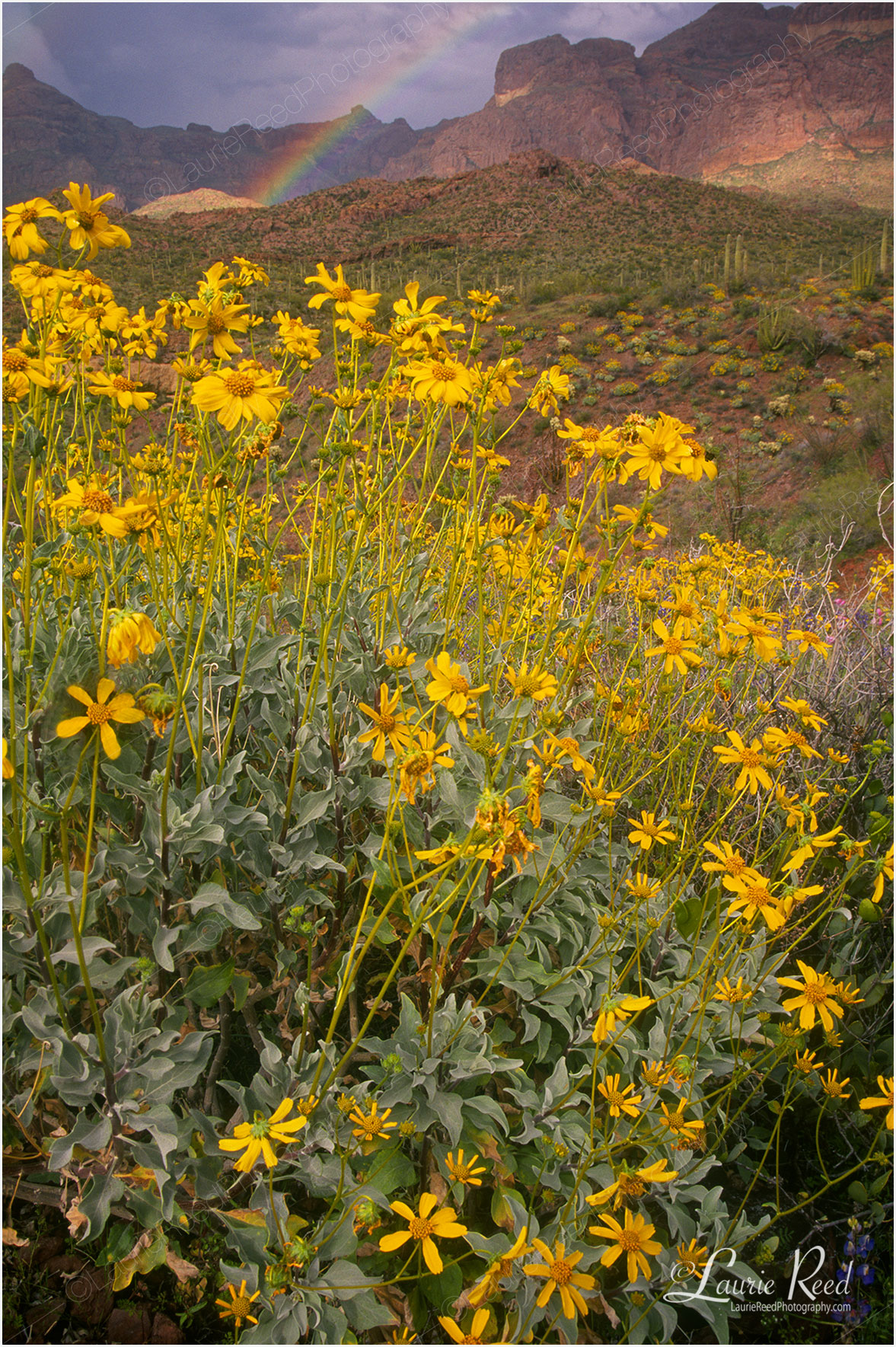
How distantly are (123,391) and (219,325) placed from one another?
0.54 meters

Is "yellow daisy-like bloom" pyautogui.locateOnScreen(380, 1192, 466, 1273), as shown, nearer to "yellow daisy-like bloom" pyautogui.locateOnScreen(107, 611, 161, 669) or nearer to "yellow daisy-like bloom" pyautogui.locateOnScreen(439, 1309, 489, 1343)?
"yellow daisy-like bloom" pyautogui.locateOnScreen(439, 1309, 489, 1343)

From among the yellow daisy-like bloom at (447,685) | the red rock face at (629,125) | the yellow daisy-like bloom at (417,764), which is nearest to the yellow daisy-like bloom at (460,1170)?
the yellow daisy-like bloom at (417,764)

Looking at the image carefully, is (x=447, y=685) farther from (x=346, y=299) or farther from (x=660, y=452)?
(x=346, y=299)

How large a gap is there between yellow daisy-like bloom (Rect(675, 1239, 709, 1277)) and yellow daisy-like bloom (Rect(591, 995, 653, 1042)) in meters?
0.42

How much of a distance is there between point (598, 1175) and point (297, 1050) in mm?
636

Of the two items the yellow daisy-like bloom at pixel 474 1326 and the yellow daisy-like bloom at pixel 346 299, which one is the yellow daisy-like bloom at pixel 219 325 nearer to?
the yellow daisy-like bloom at pixel 346 299

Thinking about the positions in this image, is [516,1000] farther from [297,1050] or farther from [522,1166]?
[297,1050]

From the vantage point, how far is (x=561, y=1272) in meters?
1.08

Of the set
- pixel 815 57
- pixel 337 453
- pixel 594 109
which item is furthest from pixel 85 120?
pixel 337 453

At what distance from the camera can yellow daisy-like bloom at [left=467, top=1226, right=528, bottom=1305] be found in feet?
3.54

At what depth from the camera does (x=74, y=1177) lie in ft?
3.61

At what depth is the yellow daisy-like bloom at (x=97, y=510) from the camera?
1.09 metres

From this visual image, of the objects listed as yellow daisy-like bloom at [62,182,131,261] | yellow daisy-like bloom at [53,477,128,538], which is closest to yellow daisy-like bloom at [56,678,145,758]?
yellow daisy-like bloom at [53,477,128,538]

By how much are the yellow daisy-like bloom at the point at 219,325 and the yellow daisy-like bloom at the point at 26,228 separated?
0.32 meters
